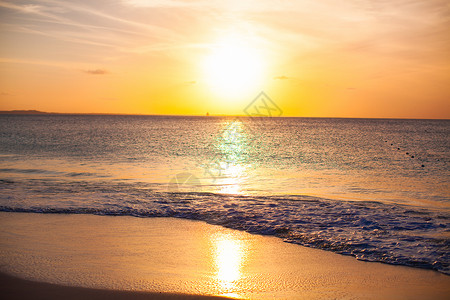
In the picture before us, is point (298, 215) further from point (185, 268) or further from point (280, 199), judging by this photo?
point (185, 268)

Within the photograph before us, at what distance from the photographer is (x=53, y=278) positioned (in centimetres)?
629

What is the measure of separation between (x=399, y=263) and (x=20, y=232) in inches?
369

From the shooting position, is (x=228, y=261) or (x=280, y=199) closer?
(x=228, y=261)

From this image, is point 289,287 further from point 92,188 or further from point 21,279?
point 92,188

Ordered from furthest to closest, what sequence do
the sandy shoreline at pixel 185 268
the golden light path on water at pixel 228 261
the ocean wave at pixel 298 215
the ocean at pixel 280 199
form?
the ocean at pixel 280 199, the ocean wave at pixel 298 215, the golden light path on water at pixel 228 261, the sandy shoreline at pixel 185 268

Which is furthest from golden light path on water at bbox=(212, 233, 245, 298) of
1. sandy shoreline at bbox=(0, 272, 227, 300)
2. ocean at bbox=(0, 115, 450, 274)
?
ocean at bbox=(0, 115, 450, 274)

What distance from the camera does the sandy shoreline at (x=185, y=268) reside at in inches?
232

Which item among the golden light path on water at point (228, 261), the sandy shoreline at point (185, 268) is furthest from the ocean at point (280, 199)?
the golden light path on water at point (228, 261)

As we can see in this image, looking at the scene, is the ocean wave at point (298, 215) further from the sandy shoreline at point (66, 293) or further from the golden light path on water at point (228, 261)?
the sandy shoreline at point (66, 293)

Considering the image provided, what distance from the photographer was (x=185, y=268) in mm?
6828

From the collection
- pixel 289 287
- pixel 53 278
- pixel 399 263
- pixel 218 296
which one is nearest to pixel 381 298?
pixel 289 287

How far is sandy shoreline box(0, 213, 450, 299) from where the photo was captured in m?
5.90

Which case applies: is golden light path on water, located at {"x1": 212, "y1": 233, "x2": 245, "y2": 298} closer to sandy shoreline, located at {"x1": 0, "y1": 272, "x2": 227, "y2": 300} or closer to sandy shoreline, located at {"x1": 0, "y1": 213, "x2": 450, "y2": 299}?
sandy shoreline, located at {"x1": 0, "y1": 213, "x2": 450, "y2": 299}

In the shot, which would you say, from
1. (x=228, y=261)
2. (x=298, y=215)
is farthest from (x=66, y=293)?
(x=298, y=215)
